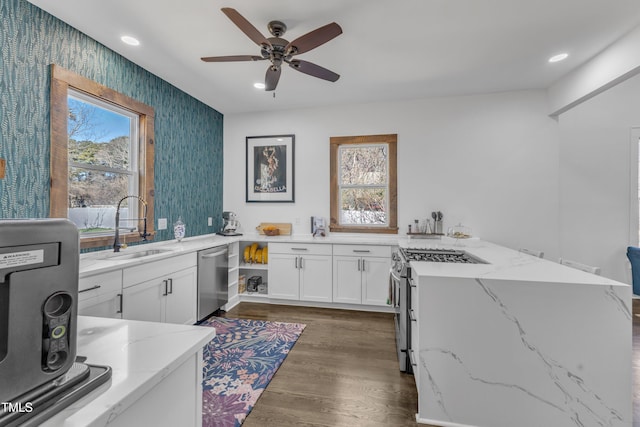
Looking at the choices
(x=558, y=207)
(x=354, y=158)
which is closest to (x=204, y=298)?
(x=354, y=158)

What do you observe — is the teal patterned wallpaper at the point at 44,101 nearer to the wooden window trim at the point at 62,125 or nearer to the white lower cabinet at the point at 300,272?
the wooden window trim at the point at 62,125

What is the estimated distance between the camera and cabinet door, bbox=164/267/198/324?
274 cm

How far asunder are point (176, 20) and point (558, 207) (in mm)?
4570

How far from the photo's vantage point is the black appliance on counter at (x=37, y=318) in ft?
1.64

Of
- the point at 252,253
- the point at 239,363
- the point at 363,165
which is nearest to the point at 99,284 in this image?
the point at 239,363

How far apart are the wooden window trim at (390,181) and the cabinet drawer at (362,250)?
0.48 metres

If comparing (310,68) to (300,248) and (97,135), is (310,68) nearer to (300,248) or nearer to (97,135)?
(97,135)

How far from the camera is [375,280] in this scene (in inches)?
143

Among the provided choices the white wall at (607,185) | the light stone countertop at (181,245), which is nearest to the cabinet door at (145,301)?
the light stone countertop at (181,245)

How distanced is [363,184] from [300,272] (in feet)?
5.00

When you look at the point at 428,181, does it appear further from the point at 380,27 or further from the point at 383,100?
the point at 380,27

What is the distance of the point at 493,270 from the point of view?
1.90 metres

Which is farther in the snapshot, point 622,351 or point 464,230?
point 464,230

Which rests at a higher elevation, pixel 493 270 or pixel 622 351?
pixel 493 270
